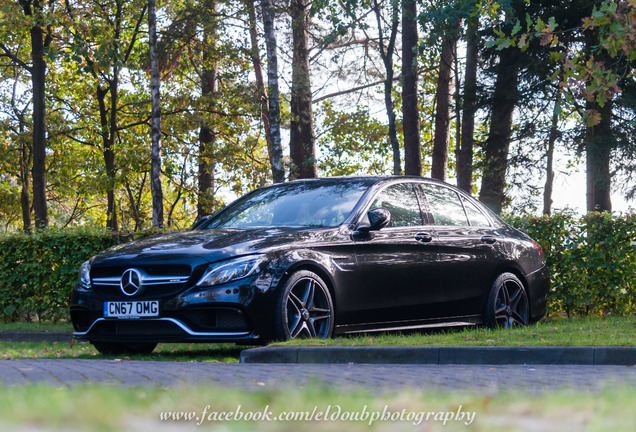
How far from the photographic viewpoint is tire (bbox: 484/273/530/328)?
388 inches

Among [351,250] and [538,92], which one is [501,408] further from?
[538,92]

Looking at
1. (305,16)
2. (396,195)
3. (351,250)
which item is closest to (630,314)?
(396,195)

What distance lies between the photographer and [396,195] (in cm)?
936

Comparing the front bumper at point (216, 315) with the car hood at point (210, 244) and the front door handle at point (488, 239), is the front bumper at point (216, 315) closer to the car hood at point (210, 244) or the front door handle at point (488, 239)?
the car hood at point (210, 244)

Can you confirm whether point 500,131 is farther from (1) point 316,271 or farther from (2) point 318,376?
(2) point 318,376

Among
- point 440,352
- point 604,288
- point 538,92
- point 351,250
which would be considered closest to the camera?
point 440,352

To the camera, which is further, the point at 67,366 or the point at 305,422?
the point at 67,366

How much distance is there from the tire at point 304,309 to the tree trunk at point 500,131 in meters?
14.8

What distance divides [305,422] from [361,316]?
5366mm

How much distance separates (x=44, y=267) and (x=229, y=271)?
765cm

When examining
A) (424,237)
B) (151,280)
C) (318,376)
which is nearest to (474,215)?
Result: (424,237)

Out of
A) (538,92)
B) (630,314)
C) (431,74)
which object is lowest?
(630,314)

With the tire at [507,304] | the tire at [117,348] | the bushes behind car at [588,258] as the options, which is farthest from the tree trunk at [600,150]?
the tire at [117,348]

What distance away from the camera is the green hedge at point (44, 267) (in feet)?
45.9
